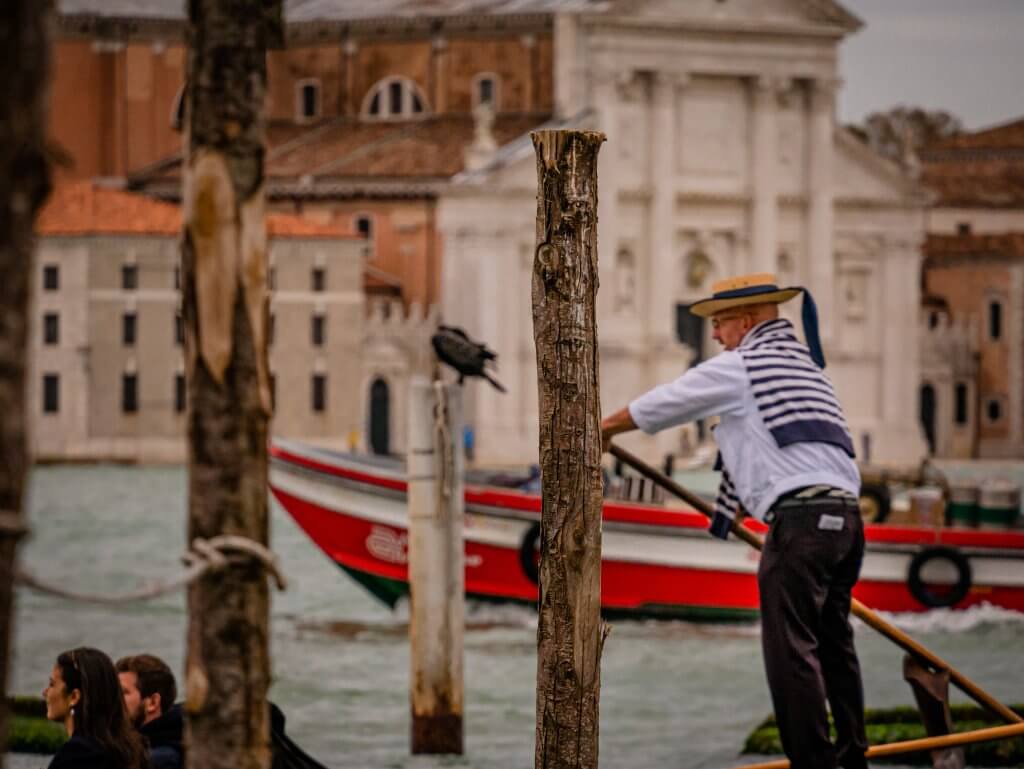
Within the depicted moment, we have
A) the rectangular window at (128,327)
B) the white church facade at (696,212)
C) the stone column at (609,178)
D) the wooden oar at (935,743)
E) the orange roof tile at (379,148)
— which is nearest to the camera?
the wooden oar at (935,743)

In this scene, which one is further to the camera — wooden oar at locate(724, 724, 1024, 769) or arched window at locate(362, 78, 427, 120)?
arched window at locate(362, 78, 427, 120)

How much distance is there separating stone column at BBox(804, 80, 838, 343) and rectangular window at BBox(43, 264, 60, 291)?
14.3m

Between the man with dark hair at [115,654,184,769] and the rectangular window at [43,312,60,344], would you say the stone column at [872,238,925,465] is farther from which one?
the man with dark hair at [115,654,184,769]

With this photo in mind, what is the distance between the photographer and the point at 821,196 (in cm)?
4197

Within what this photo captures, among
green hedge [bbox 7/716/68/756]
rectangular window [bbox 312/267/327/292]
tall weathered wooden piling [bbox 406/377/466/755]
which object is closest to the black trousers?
green hedge [bbox 7/716/68/756]

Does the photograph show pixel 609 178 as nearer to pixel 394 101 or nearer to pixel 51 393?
pixel 394 101

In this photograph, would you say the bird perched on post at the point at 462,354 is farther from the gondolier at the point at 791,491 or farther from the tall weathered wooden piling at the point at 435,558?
the gondolier at the point at 791,491

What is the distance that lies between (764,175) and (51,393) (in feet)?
46.6

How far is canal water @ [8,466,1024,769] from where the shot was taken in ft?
32.3

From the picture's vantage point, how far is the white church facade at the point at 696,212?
132 ft

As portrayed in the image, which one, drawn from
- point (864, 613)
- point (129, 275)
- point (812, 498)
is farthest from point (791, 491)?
point (129, 275)

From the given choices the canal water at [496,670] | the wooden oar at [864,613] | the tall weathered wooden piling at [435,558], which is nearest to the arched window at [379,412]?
the canal water at [496,670]

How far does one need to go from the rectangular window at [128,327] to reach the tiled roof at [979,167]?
2039 centimetres

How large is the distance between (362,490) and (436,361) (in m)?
4.82
